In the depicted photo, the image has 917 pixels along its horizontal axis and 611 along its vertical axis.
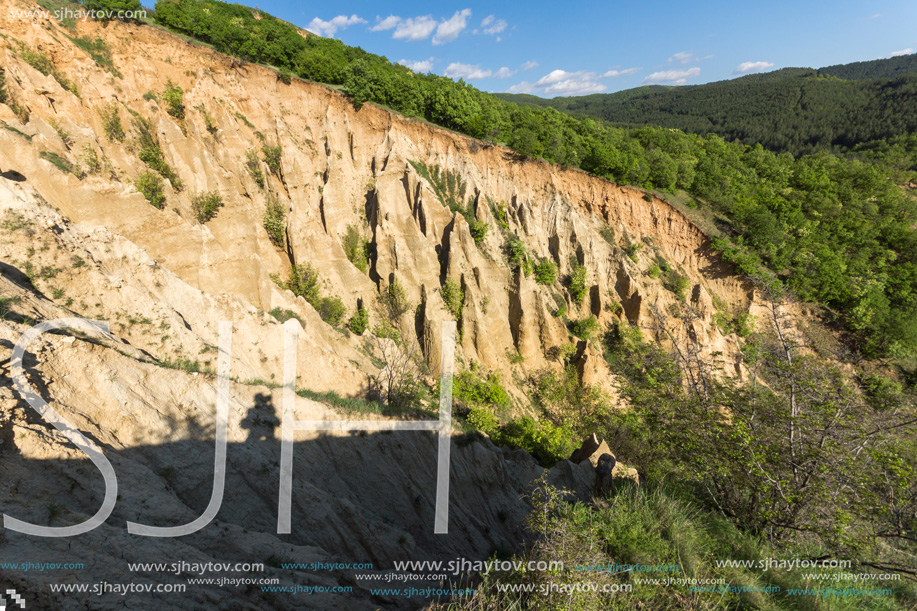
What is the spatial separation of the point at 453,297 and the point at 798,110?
138 m

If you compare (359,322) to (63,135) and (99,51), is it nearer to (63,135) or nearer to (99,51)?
(63,135)

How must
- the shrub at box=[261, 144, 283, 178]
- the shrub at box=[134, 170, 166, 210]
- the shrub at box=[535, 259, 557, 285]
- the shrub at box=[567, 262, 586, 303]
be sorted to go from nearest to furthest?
the shrub at box=[134, 170, 166, 210] < the shrub at box=[261, 144, 283, 178] < the shrub at box=[535, 259, 557, 285] < the shrub at box=[567, 262, 586, 303]

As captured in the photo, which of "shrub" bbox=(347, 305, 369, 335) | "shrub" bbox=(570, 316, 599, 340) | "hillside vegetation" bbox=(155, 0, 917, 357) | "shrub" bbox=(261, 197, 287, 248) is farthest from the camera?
"hillside vegetation" bbox=(155, 0, 917, 357)

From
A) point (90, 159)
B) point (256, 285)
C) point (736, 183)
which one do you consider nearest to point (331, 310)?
point (256, 285)

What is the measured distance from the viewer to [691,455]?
6699 mm

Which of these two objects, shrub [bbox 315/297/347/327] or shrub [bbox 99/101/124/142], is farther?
shrub [bbox 315/297/347/327]

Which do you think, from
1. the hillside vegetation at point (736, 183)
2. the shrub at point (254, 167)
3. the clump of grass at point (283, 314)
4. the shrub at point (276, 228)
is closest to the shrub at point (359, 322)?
the clump of grass at point (283, 314)

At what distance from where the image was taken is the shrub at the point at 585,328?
2852 cm

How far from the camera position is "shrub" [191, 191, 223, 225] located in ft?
66.9

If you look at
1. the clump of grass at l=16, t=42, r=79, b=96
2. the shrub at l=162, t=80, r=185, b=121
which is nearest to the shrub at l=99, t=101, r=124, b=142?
the clump of grass at l=16, t=42, r=79, b=96

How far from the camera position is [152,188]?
19.0 metres

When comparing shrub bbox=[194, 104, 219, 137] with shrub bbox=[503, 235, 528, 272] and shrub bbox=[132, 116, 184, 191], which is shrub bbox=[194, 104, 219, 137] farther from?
shrub bbox=[503, 235, 528, 272]

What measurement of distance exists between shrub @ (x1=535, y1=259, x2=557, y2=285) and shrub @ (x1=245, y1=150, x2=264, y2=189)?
20993 millimetres

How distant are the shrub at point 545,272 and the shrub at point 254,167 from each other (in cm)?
2099
